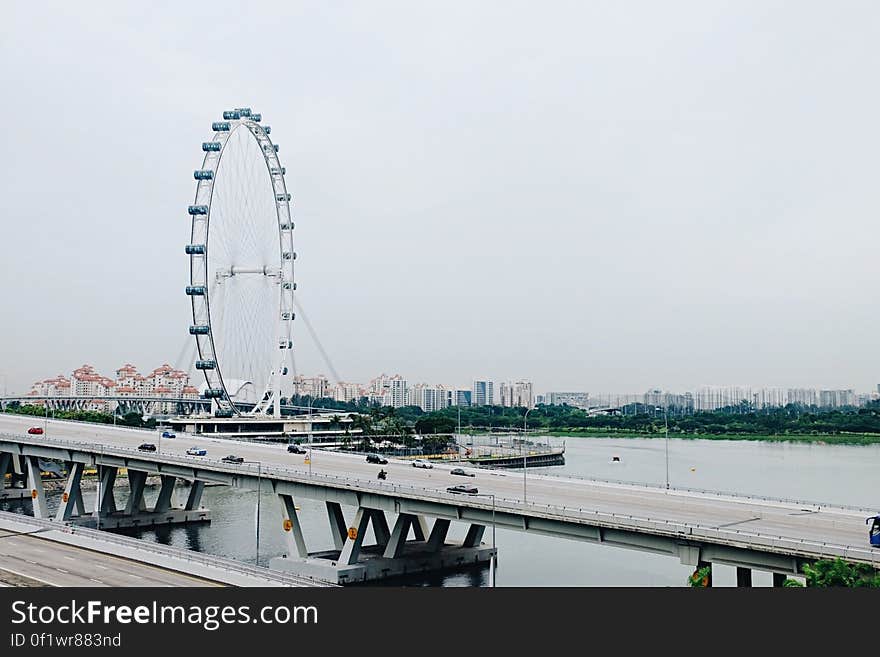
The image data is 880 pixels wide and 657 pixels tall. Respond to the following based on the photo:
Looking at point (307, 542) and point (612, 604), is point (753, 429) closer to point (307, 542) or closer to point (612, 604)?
point (307, 542)

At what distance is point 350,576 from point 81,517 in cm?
2546

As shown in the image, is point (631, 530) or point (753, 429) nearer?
point (631, 530)

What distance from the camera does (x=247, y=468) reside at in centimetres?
4466

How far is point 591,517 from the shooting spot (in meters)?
29.6

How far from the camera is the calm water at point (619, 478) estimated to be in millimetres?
39188

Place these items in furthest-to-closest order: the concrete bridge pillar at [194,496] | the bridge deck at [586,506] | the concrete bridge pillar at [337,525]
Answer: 1. the concrete bridge pillar at [194,496]
2. the concrete bridge pillar at [337,525]
3. the bridge deck at [586,506]

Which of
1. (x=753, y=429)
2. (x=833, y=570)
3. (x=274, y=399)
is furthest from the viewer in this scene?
(x=753, y=429)

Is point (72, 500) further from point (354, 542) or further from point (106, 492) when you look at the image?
point (354, 542)

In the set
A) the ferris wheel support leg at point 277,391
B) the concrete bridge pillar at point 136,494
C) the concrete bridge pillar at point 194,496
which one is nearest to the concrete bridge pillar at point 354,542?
the concrete bridge pillar at point 194,496

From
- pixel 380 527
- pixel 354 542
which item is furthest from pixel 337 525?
pixel 354 542

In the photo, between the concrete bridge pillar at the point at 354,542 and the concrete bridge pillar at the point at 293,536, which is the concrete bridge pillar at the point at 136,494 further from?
the concrete bridge pillar at the point at 354,542

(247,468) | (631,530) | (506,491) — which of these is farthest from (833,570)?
(247,468)

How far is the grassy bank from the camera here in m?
138

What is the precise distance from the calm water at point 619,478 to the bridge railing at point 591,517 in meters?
4.59
